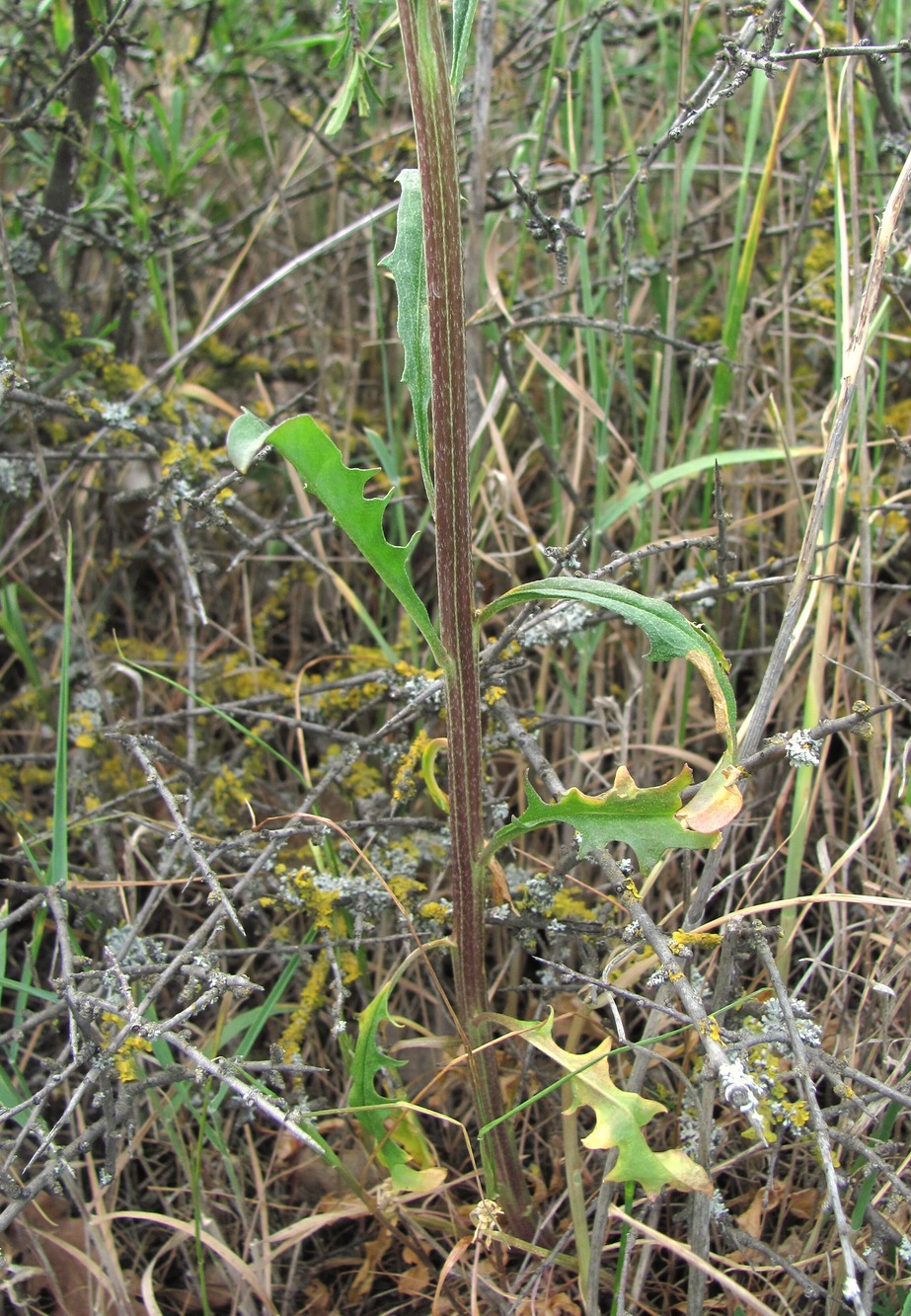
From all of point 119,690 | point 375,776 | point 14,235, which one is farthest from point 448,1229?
point 14,235

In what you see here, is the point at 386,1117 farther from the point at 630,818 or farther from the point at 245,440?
the point at 245,440

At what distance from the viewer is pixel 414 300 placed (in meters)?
1.11

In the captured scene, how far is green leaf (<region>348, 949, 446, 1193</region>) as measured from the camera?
48.0 inches

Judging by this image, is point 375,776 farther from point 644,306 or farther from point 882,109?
point 882,109

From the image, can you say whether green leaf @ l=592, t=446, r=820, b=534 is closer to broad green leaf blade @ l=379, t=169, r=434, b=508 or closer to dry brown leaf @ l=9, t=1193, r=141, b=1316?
broad green leaf blade @ l=379, t=169, r=434, b=508

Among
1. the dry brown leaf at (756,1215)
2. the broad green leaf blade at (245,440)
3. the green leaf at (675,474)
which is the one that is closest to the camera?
the broad green leaf blade at (245,440)

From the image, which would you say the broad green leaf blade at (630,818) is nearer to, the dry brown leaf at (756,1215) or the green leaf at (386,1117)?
the green leaf at (386,1117)

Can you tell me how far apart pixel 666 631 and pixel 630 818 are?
0.69 feet

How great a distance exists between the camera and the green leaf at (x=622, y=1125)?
3.44 feet

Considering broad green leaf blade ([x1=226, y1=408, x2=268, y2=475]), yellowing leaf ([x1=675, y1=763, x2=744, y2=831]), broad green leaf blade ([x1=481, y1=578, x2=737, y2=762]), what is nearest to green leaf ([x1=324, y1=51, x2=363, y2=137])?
broad green leaf blade ([x1=226, y1=408, x2=268, y2=475])

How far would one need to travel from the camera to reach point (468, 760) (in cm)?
117

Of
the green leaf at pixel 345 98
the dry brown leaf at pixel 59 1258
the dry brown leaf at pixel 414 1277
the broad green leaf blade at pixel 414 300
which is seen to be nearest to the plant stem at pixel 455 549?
the broad green leaf blade at pixel 414 300

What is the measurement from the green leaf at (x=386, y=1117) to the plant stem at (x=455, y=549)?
88 millimetres

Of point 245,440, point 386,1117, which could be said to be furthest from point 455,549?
point 386,1117
